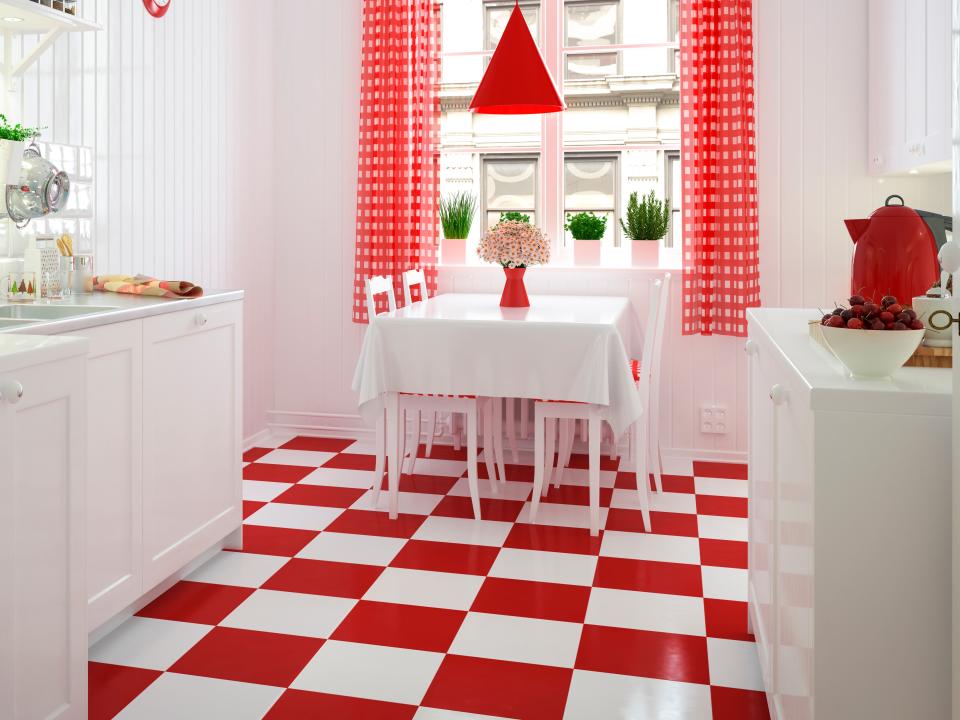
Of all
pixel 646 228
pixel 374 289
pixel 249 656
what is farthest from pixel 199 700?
pixel 646 228

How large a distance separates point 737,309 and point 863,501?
9.74 ft

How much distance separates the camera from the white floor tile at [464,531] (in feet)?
10.1

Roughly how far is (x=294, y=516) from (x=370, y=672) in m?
1.28

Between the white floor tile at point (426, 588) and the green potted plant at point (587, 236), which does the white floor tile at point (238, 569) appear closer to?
the white floor tile at point (426, 588)

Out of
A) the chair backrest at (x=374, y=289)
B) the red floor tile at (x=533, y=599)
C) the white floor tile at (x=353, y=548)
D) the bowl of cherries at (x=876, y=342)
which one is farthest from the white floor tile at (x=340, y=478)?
the bowl of cherries at (x=876, y=342)

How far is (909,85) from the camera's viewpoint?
10.5ft

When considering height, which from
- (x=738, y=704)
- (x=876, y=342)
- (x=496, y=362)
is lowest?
(x=738, y=704)

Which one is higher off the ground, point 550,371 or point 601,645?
point 550,371

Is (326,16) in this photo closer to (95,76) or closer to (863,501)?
(95,76)

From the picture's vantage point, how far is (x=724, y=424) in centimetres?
419

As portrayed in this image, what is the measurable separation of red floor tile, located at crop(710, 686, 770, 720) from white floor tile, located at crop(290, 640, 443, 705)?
2.14 ft

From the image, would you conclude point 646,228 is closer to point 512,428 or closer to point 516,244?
point 516,244

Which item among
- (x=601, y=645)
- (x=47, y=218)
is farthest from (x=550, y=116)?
(x=601, y=645)

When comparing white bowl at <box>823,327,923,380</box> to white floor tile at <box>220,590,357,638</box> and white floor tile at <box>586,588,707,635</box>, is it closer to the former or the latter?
white floor tile at <box>586,588,707,635</box>
